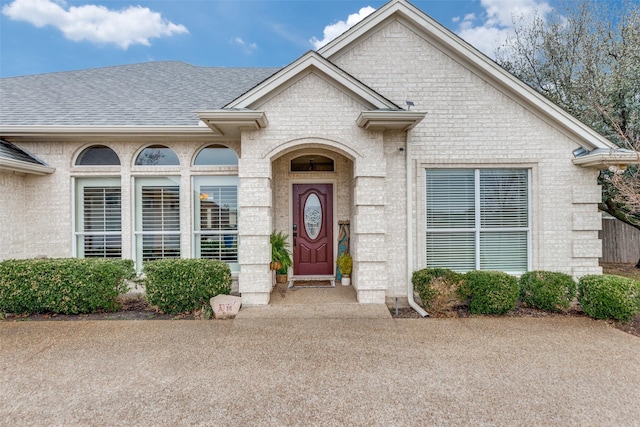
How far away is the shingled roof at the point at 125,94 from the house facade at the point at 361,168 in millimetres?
102

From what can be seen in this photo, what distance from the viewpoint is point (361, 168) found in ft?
18.4

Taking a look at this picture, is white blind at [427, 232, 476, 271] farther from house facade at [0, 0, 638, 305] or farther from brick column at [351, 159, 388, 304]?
brick column at [351, 159, 388, 304]

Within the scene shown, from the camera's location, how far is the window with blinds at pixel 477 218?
20.4 feet

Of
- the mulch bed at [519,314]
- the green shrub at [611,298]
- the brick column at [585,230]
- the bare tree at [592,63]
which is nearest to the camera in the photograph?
the green shrub at [611,298]

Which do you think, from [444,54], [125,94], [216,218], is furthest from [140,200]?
[444,54]

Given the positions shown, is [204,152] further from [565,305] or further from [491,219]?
[565,305]

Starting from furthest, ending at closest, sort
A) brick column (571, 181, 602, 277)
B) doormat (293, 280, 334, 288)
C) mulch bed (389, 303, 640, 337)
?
1. doormat (293, 280, 334, 288)
2. brick column (571, 181, 602, 277)
3. mulch bed (389, 303, 640, 337)

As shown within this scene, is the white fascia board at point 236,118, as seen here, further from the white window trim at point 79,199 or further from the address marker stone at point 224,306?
the address marker stone at point 224,306

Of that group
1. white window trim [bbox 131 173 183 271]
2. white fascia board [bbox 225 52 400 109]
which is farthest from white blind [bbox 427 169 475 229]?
white window trim [bbox 131 173 183 271]

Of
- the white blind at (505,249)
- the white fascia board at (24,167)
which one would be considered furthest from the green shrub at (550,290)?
the white fascia board at (24,167)

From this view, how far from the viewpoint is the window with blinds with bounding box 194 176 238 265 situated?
21.6 feet

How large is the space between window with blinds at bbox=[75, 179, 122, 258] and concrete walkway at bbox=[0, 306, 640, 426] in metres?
1.91

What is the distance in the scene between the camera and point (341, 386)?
10.3 ft

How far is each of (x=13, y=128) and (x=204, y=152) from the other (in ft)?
11.8
